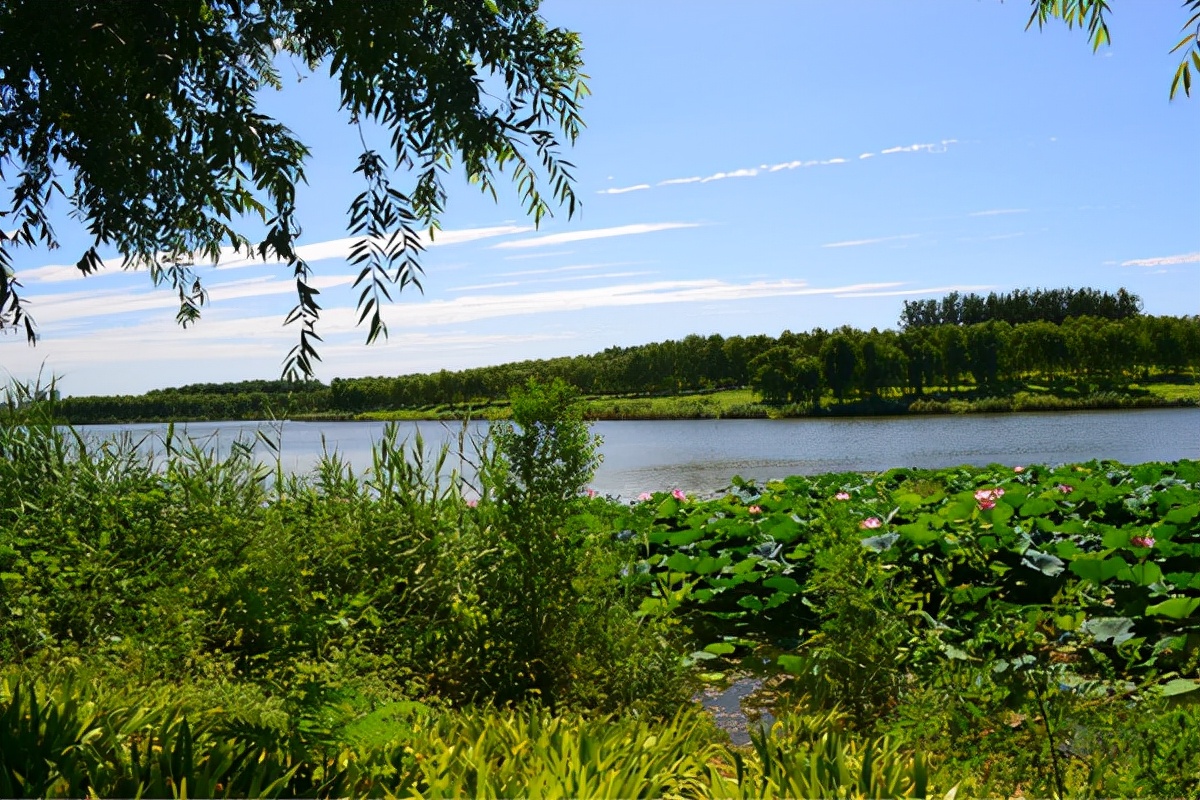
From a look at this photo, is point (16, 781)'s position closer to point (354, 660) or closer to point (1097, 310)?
point (354, 660)

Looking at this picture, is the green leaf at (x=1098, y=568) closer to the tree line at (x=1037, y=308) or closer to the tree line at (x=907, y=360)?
the tree line at (x=907, y=360)

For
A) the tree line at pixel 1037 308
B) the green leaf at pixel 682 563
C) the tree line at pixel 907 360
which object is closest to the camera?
the green leaf at pixel 682 563

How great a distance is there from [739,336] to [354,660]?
32.4 metres

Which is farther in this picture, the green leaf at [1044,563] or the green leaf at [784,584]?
the green leaf at [784,584]

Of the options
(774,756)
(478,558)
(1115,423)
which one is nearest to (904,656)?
(774,756)

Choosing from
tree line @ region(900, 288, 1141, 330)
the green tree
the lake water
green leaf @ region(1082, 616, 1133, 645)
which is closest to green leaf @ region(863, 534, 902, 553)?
green leaf @ region(1082, 616, 1133, 645)

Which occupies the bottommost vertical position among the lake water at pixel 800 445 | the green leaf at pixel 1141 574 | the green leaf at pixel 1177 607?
the lake water at pixel 800 445

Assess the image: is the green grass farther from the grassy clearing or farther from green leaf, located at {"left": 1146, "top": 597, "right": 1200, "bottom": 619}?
green leaf, located at {"left": 1146, "top": 597, "right": 1200, "bottom": 619}

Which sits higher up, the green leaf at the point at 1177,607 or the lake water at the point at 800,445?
the green leaf at the point at 1177,607

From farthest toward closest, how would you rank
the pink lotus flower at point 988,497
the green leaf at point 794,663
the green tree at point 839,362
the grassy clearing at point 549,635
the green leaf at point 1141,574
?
the green tree at point 839,362
the pink lotus flower at point 988,497
the green leaf at point 1141,574
the green leaf at point 794,663
the grassy clearing at point 549,635

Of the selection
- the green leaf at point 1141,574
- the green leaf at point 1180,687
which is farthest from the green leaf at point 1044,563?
the green leaf at point 1180,687

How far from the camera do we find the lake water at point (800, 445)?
6484 millimetres

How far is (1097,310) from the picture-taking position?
67.2 m

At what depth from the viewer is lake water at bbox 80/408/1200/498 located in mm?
6484
